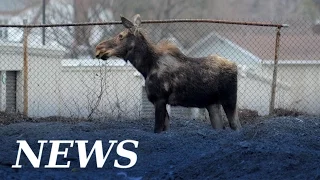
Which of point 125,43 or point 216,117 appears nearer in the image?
point 125,43

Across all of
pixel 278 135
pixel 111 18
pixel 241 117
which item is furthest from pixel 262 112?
pixel 111 18

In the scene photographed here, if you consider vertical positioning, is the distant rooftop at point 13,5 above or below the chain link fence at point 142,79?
above

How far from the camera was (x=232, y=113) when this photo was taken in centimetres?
1184

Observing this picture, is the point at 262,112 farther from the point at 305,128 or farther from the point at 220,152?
the point at 220,152

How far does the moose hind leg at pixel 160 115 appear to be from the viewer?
445 inches

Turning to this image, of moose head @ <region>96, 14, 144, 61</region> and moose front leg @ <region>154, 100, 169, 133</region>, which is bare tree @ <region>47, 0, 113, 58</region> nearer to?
moose head @ <region>96, 14, 144, 61</region>

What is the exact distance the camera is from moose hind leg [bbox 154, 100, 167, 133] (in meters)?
11.3

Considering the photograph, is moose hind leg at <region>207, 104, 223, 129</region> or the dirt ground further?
moose hind leg at <region>207, 104, 223, 129</region>

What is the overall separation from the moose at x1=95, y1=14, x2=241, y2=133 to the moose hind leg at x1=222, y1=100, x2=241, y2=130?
13mm

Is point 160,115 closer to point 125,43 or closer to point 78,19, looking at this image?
point 125,43

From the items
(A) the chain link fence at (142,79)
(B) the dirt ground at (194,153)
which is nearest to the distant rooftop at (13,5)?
(A) the chain link fence at (142,79)

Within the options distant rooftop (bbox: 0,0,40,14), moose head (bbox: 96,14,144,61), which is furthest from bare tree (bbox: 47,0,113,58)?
moose head (bbox: 96,14,144,61)

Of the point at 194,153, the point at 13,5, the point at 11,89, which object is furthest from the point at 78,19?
the point at 194,153

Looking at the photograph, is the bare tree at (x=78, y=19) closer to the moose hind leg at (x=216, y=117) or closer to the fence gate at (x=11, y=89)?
the fence gate at (x=11, y=89)
